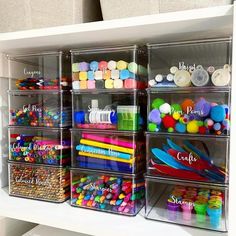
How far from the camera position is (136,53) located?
75 centimetres

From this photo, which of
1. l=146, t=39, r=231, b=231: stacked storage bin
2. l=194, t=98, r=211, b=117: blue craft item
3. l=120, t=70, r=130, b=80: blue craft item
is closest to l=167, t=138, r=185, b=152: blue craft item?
l=146, t=39, r=231, b=231: stacked storage bin

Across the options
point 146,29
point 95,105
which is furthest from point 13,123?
point 146,29

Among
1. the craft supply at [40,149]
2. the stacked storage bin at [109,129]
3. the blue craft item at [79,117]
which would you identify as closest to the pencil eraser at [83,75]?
the stacked storage bin at [109,129]

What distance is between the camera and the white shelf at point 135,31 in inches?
22.4

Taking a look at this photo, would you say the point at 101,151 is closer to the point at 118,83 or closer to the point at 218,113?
the point at 118,83

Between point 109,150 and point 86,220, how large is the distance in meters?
0.20

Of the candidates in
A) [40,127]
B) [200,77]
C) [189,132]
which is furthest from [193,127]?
[40,127]

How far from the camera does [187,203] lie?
0.70 meters

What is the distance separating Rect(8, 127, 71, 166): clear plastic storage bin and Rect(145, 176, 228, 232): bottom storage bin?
286mm

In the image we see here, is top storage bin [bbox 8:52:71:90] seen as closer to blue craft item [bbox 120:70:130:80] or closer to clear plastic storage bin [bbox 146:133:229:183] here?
blue craft item [bbox 120:70:130:80]

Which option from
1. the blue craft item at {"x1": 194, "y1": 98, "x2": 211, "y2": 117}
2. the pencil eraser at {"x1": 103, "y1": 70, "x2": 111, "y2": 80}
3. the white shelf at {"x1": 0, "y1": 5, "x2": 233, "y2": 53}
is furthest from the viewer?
the pencil eraser at {"x1": 103, "y1": 70, "x2": 111, "y2": 80}

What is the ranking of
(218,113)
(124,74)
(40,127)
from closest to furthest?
(218,113) → (124,74) → (40,127)

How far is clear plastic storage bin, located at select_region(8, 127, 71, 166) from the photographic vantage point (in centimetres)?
84

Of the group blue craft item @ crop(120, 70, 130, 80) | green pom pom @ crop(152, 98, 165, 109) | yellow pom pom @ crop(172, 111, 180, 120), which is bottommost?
yellow pom pom @ crop(172, 111, 180, 120)
